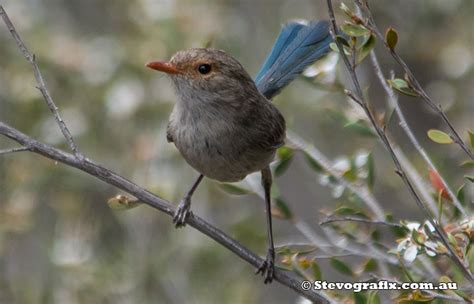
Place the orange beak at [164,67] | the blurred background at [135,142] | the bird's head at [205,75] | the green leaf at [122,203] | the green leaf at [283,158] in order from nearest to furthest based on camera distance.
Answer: the green leaf at [122,203]
the orange beak at [164,67]
the bird's head at [205,75]
the green leaf at [283,158]
the blurred background at [135,142]

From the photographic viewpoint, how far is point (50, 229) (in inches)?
299

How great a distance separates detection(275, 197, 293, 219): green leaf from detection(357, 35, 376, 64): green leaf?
1.14 meters

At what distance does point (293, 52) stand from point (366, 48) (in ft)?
3.97

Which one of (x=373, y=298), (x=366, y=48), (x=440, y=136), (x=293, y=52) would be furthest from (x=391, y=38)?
(x=293, y=52)

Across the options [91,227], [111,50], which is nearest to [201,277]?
[91,227]

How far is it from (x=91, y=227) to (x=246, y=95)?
2.64m

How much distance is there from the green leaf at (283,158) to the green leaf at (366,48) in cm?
107

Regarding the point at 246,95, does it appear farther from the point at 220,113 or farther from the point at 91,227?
the point at 91,227

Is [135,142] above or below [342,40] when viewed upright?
below

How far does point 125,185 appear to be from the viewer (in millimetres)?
3184

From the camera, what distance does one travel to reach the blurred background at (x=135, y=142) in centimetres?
584

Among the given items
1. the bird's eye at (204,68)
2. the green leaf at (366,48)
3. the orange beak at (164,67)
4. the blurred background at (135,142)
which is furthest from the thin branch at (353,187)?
the blurred background at (135,142)

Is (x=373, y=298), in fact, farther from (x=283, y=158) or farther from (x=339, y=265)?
(x=283, y=158)

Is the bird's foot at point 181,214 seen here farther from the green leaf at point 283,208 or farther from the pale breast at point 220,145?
the green leaf at point 283,208
